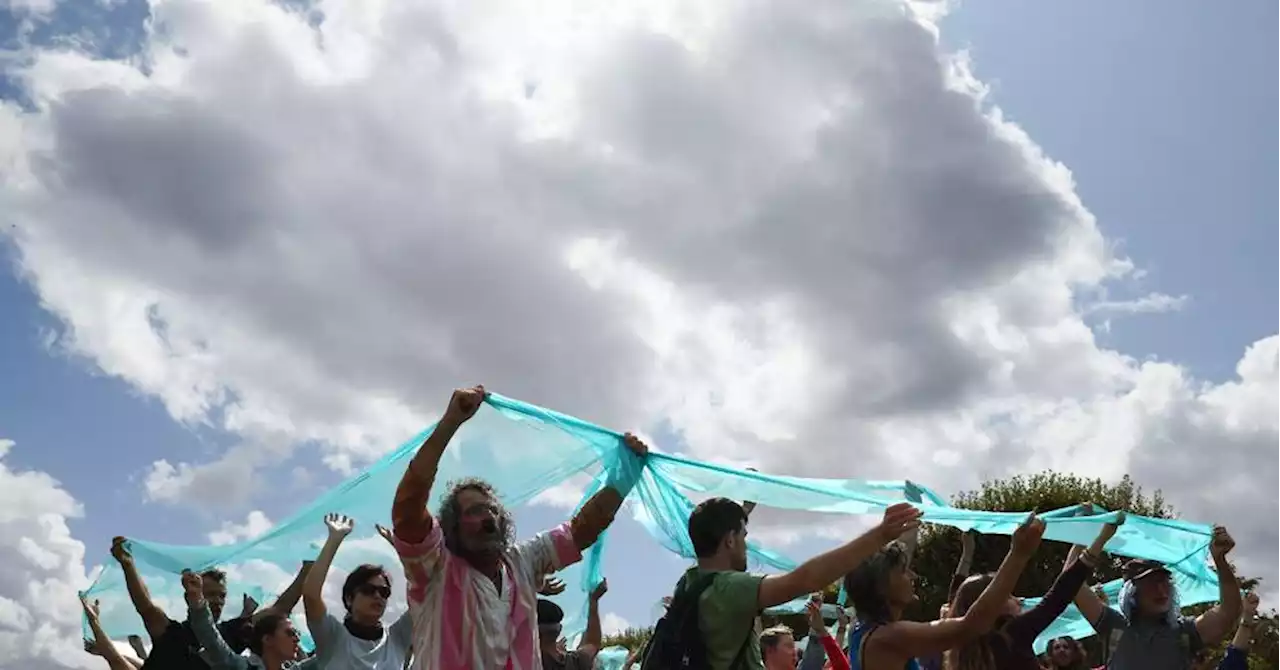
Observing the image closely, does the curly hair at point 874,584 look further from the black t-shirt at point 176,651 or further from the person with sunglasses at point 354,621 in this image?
the black t-shirt at point 176,651

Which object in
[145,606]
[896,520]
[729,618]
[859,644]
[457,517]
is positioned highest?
[145,606]

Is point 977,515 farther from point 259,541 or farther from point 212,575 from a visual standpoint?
point 212,575

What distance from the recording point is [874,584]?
429 centimetres

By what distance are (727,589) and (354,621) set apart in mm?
2604

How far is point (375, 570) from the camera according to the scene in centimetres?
569

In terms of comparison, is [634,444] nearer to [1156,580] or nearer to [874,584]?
[874,584]

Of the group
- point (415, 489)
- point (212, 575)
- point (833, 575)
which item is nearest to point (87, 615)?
point (212, 575)

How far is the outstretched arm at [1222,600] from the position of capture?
20.1 feet

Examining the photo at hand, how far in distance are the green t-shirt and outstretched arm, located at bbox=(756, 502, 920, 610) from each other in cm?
20

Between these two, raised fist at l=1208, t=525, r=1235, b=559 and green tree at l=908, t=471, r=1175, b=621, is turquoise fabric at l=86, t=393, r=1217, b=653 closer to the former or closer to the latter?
raised fist at l=1208, t=525, r=1235, b=559

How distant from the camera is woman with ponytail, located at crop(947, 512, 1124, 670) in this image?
4836mm

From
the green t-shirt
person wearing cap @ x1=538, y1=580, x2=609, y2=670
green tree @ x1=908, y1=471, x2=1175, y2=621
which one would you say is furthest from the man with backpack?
green tree @ x1=908, y1=471, x2=1175, y2=621

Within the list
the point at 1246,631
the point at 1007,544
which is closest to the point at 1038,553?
the point at 1007,544

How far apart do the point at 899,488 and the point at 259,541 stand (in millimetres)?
3585
